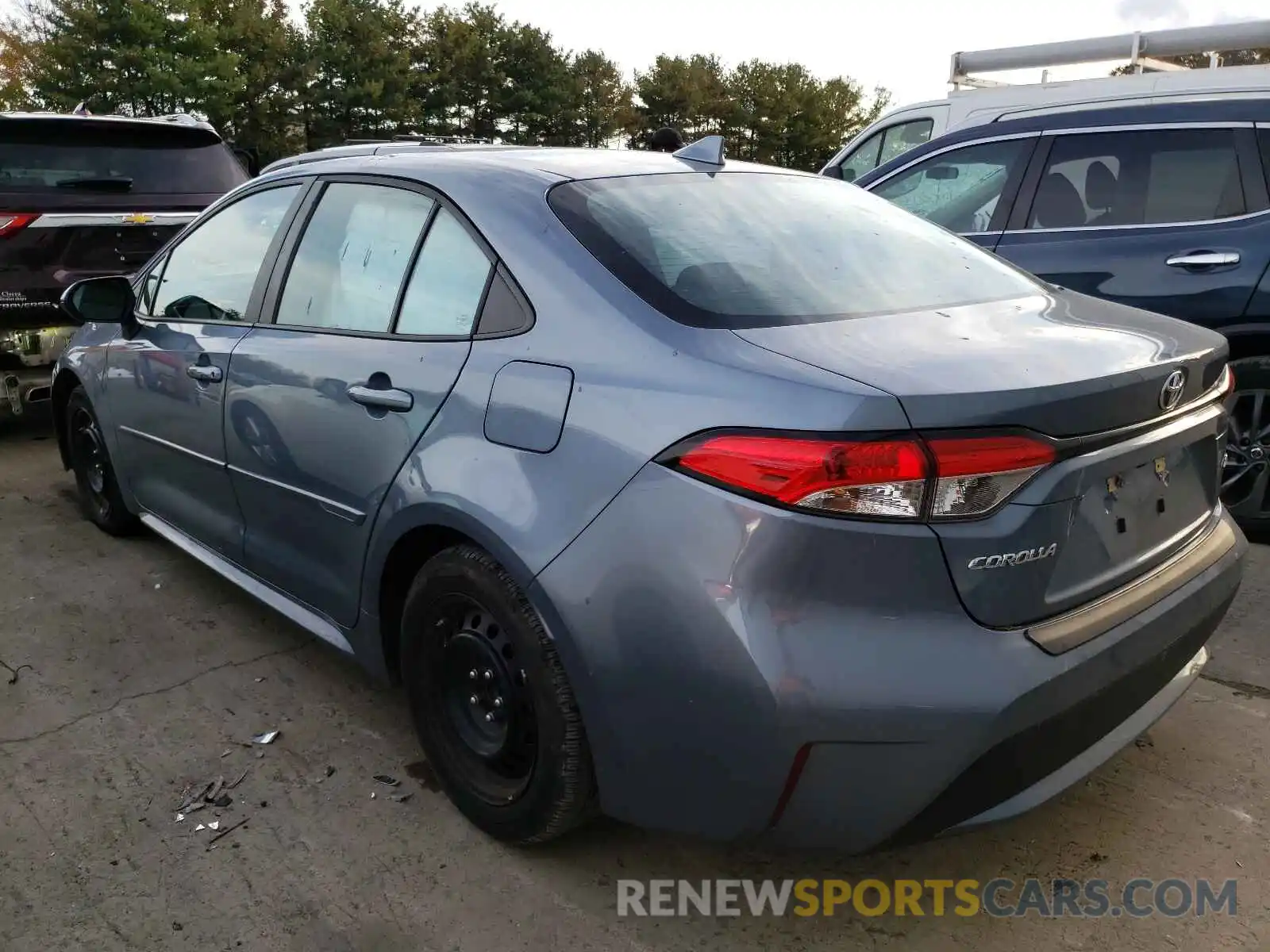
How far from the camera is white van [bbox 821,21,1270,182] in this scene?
730 cm

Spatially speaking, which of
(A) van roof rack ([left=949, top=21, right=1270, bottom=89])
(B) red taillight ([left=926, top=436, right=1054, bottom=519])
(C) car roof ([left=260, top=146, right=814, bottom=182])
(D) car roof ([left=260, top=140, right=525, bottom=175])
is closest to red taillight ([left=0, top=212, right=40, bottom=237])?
(D) car roof ([left=260, top=140, right=525, bottom=175])

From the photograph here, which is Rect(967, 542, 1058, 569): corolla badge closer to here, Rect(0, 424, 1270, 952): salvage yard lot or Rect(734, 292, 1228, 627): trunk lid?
Rect(734, 292, 1228, 627): trunk lid

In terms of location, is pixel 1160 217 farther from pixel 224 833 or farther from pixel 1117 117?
pixel 224 833

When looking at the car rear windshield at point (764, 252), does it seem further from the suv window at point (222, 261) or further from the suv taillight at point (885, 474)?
the suv window at point (222, 261)

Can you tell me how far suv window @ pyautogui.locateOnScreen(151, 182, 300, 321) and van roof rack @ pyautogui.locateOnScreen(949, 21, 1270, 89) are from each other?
24.7ft

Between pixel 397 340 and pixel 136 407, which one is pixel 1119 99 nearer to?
pixel 397 340

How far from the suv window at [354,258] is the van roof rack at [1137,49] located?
750 cm

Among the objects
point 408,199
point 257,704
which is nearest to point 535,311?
point 408,199

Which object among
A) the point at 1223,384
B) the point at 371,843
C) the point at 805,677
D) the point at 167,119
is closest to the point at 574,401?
the point at 805,677

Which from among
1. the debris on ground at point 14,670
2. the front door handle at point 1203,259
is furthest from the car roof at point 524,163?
the front door handle at point 1203,259

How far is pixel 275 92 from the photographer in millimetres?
34344

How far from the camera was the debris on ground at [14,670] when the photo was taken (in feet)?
10.8

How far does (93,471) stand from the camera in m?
4.63

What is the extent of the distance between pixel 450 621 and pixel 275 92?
120 ft
